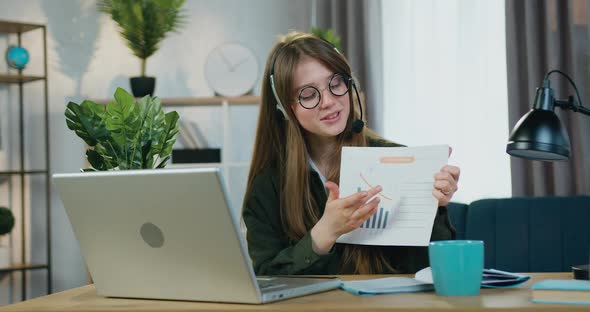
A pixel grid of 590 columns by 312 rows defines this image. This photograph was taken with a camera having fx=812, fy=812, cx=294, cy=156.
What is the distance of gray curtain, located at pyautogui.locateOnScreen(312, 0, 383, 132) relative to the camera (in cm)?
390

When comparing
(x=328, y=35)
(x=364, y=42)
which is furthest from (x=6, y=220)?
(x=364, y=42)

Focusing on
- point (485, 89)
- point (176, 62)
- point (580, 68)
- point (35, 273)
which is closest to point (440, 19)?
point (485, 89)

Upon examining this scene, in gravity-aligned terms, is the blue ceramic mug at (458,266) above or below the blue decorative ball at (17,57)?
below

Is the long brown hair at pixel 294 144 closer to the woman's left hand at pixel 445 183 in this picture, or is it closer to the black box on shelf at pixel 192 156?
the woman's left hand at pixel 445 183

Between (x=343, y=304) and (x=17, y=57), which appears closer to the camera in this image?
(x=343, y=304)

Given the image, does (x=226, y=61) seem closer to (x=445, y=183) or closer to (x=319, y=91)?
(x=319, y=91)

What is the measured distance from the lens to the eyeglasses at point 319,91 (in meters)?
2.02

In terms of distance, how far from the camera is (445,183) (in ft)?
5.39

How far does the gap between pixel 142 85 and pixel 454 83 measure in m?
1.56

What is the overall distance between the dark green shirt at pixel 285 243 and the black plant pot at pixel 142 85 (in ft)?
6.93

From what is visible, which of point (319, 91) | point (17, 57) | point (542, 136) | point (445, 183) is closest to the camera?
point (542, 136)

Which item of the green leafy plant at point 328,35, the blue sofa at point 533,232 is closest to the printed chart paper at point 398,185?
the blue sofa at point 533,232

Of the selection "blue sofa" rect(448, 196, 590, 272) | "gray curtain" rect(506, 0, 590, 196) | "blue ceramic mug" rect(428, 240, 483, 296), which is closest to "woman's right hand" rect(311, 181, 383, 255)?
"blue ceramic mug" rect(428, 240, 483, 296)

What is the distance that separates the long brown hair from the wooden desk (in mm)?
611
